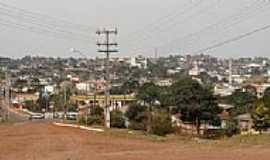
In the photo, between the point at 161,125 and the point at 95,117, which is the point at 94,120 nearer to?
the point at 95,117

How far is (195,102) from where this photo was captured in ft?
225

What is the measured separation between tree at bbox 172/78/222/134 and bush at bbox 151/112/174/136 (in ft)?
→ 32.5

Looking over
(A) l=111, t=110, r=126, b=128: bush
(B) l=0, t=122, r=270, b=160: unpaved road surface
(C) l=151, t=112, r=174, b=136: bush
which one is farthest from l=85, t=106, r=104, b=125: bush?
(B) l=0, t=122, r=270, b=160: unpaved road surface

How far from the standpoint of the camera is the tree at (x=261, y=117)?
5734 centimetres

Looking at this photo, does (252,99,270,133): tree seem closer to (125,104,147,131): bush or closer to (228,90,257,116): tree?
(125,104,147,131): bush

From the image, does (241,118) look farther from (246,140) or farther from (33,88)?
(33,88)

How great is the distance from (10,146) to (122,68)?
150m

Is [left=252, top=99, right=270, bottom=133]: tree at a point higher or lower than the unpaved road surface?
higher

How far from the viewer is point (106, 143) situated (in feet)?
115

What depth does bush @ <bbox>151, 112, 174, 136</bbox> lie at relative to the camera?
54.4m

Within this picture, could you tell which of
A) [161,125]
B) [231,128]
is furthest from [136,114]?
[161,125]

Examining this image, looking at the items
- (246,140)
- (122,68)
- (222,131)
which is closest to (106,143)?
(246,140)

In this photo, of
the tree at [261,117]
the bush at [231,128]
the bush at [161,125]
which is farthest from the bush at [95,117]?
the tree at [261,117]

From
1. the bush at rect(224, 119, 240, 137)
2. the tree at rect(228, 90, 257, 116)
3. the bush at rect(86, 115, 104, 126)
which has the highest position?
the tree at rect(228, 90, 257, 116)
